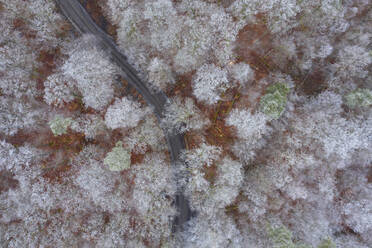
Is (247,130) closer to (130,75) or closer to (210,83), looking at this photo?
(210,83)

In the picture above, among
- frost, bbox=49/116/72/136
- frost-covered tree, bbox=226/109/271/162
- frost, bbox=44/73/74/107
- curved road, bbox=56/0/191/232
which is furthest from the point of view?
curved road, bbox=56/0/191/232

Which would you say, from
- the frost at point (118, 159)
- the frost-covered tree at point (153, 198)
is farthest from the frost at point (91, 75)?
the frost-covered tree at point (153, 198)

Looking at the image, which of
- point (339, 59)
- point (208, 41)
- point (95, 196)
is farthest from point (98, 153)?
point (339, 59)

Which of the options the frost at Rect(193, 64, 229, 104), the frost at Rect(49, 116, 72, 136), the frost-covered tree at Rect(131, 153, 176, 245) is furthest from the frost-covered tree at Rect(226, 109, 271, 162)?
the frost at Rect(49, 116, 72, 136)

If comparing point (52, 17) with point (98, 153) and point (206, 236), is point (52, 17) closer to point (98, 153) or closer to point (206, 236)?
point (98, 153)

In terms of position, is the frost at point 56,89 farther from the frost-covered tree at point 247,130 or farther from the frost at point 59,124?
the frost-covered tree at point 247,130

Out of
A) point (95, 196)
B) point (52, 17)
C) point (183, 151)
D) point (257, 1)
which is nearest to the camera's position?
point (257, 1)

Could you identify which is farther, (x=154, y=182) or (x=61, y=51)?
(x=61, y=51)

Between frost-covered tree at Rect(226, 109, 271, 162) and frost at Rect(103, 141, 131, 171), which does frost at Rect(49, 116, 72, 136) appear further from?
frost-covered tree at Rect(226, 109, 271, 162)
